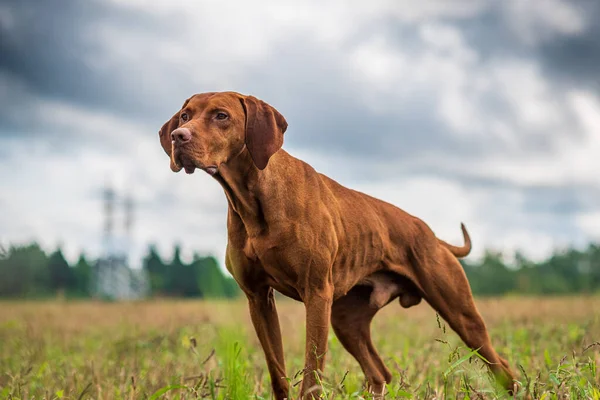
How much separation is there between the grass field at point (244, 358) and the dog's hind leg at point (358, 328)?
18cm

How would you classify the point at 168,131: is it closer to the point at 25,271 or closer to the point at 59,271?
the point at 25,271

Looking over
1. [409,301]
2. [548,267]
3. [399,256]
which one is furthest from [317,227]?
[548,267]

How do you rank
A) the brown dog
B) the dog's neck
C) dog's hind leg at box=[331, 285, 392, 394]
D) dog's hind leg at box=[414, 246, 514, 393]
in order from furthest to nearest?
dog's hind leg at box=[331, 285, 392, 394] → dog's hind leg at box=[414, 246, 514, 393] → the dog's neck → the brown dog

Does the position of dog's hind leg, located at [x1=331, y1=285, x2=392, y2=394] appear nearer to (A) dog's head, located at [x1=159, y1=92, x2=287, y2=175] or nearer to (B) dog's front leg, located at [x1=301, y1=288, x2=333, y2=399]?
(B) dog's front leg, located at [x1=301, y1=288, x2=333, y2=399]

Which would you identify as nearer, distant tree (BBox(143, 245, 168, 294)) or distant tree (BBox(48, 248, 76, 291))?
distant tree (BBox(48, 248, 76, 291))

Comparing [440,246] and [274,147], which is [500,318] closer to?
[440,246]

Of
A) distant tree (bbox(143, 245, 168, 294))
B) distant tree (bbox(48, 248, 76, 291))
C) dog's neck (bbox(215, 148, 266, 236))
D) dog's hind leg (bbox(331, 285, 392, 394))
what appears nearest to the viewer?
dog's neck (bbox(215, 148, 266, 236))

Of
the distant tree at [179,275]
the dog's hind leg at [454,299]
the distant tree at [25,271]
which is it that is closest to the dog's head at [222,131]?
the dog's hind leg at [454,299]

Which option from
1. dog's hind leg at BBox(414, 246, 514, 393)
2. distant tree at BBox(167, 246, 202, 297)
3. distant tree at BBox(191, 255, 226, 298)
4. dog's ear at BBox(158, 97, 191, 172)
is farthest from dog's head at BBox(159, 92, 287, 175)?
distant tree at BBox(167, 246, 202, 297)

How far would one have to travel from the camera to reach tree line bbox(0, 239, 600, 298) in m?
65.1

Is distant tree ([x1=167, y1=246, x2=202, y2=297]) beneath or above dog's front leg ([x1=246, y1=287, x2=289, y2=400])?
above

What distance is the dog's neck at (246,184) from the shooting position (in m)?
4.53

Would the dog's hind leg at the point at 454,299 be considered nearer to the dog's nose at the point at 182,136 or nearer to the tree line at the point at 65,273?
the dog's nose at the point at 182,136

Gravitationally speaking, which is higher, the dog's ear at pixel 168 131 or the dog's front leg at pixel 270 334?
the dog's ear at pixel 168 131
